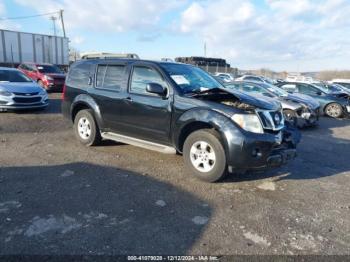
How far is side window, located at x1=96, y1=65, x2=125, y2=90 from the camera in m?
5.92

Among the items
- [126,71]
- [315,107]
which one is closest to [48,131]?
[126,71]

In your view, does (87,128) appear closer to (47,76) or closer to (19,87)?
(19,87)

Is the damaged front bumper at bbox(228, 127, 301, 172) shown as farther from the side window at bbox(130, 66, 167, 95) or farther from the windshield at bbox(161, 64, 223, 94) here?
the side window at bbox(130, 66, 167, 95)

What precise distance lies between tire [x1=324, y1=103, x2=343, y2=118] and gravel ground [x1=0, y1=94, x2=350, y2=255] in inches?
309

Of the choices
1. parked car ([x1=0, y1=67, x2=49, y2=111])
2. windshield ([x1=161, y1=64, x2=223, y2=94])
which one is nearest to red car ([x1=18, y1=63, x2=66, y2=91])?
parked car ([x1=0, y1=67, x2=49, y2=111])

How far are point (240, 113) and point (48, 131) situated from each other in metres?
5.67

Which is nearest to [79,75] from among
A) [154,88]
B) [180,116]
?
[154,88]

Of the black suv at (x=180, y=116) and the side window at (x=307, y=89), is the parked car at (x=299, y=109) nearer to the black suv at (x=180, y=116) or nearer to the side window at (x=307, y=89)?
the side window at (x=307, y=89)

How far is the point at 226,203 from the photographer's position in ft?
13.4

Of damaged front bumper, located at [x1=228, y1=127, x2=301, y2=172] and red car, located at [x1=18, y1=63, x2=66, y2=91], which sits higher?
red car, located at [x1=18, y1=63, x2=66, y2=91]

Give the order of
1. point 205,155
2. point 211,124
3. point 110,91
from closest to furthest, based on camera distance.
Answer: point 211,124, point 205,155, point 110,91

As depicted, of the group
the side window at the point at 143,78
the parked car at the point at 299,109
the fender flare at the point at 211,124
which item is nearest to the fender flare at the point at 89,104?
the side window at the point at 143,78

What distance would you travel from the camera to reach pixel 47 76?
17.0 metres

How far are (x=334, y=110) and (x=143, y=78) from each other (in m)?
10.8
